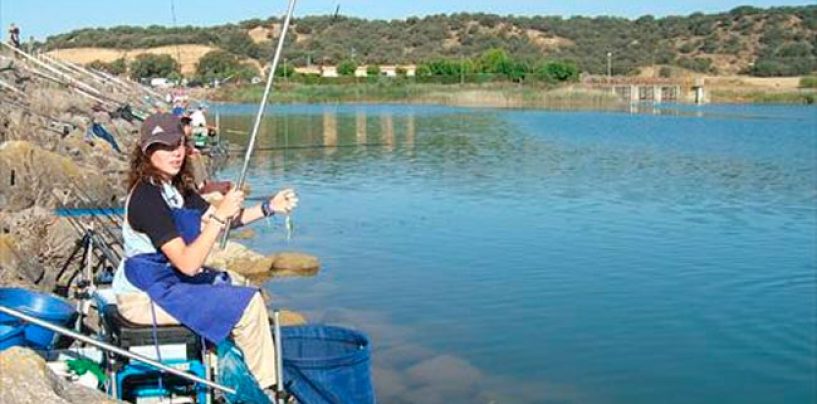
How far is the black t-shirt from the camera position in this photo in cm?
437

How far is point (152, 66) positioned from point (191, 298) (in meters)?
72.3

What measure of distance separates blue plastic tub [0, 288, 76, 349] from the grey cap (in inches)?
50.9

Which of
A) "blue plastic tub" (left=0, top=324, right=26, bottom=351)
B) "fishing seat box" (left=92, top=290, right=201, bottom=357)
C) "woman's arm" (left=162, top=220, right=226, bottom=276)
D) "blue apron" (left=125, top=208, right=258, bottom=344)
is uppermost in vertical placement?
"woman's arm" (left=162, top=220, right=226, bottom=276)

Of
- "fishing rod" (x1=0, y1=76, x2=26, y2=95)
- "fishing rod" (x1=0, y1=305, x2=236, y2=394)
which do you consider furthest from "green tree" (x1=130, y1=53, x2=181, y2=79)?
"fishing rod" (x1=0, y1=305, x2=236, y2=394)

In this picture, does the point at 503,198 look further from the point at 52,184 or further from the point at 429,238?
the point at 52,184

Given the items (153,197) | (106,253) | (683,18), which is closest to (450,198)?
(106,253)

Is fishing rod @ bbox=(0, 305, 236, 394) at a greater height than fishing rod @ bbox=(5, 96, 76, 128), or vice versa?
Result: fishing rod @ bbox=(5, 96, 76, 128)

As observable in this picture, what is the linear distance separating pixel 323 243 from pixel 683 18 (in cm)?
12903

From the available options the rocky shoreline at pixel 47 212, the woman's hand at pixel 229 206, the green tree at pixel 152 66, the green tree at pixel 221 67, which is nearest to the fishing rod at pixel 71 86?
the rocky shoreline at pixel 47 212

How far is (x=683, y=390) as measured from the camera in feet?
28.7

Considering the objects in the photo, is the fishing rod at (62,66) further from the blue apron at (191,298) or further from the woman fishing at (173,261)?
the blue apron at (191,298)

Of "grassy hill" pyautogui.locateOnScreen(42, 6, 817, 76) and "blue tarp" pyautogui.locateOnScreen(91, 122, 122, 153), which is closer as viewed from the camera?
"blue tarp" pyautogui.locateOnScreen(91, 122, 122, 153)

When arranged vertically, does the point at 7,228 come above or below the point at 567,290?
above

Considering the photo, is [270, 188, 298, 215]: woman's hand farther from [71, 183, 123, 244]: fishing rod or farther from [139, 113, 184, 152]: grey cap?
[71, 183, 123, 244]: fishing rod
